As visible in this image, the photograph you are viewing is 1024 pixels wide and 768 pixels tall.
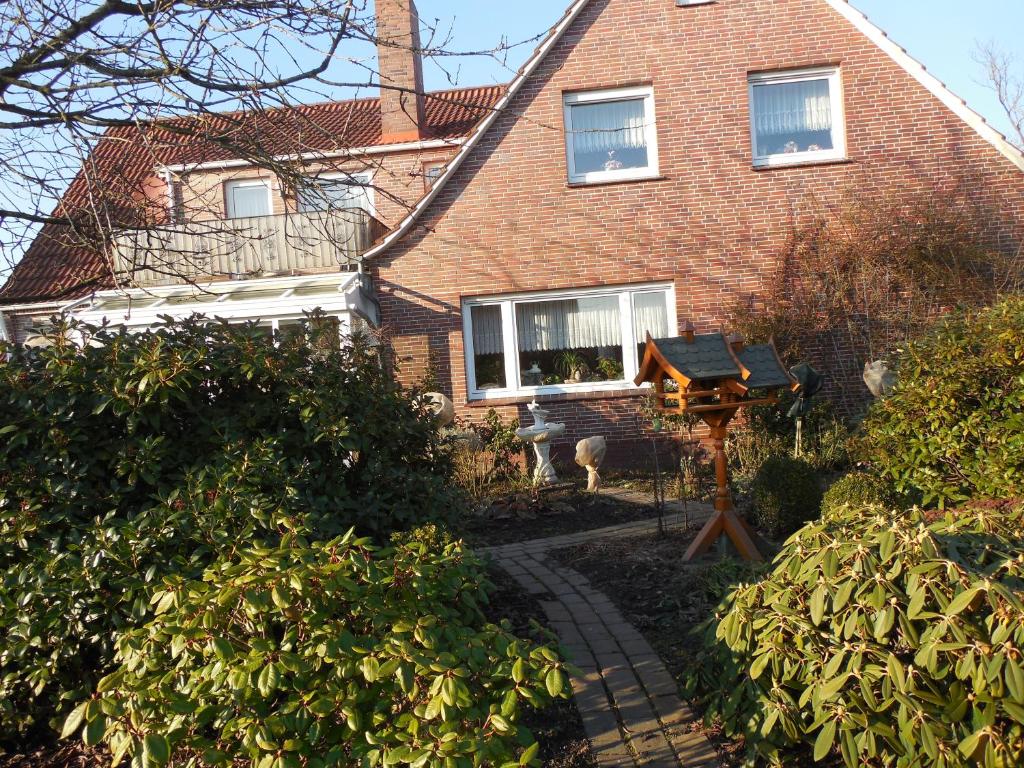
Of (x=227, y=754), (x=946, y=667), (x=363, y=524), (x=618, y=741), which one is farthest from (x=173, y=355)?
(x=946, y=667)

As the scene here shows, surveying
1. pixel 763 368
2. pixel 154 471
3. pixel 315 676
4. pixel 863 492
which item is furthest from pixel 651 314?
pixel 315 676

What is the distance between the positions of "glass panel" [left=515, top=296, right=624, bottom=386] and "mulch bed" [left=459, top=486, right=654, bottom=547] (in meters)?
3.61

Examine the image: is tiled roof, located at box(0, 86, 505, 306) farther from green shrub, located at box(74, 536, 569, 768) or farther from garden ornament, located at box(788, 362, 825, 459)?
garden ornament, located at box(788, 362, 825, 459)

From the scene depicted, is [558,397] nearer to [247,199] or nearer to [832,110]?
[832,110]

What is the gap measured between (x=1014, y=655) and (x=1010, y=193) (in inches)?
472

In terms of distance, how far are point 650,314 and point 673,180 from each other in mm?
2047

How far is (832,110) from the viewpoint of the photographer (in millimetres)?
12664

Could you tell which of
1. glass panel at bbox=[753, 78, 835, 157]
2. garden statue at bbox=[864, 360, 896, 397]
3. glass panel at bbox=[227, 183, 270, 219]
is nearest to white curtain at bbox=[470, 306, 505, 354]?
glass panel at bbox=[753, 78, 835, 157]

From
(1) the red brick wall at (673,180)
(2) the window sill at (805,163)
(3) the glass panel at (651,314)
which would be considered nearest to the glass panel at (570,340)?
(3) the glass panel at (651,314)

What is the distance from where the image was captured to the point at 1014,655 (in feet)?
7.89

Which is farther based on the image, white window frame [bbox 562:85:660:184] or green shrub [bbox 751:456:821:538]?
white window frame [bbox 562:85:660:184]

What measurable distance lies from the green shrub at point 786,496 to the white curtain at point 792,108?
24.7ft

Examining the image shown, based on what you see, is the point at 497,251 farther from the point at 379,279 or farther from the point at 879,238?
the point at 879,238

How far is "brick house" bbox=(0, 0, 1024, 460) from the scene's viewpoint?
1241 cm
